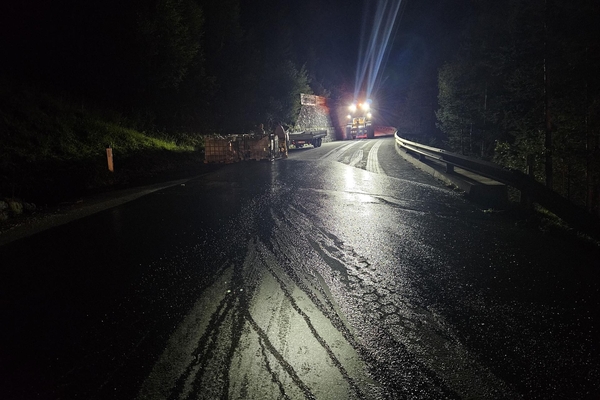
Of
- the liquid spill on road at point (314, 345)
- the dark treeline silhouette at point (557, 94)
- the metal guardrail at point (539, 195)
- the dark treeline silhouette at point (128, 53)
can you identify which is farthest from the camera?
the dark treeline silhouette at point (128, 53)

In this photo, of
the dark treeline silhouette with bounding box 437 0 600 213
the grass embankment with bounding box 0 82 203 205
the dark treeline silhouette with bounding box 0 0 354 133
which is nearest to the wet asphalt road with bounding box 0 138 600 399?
the dark treeline silhouette with bounding box 437 0 600 213

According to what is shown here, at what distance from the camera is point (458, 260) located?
562 centimetres

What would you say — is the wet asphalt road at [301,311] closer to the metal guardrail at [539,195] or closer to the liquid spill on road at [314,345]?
the liquid spill on road at [314,345]

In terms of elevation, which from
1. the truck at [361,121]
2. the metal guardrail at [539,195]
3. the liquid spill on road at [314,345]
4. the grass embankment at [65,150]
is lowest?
the liquid spill on road at [314,345]

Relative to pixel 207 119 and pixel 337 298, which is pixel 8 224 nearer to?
pixel 337 298

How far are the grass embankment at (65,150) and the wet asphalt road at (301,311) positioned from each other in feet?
17.6

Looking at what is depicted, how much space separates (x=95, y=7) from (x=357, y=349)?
25.4m

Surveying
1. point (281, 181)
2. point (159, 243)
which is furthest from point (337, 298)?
point (281, 181)

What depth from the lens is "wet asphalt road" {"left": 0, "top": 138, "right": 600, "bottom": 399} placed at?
3039mm

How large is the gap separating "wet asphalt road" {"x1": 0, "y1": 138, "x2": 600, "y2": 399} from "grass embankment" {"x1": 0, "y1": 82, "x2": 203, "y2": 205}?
17.6 feet

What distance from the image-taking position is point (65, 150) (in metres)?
16.2

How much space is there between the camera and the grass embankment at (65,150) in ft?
40.1

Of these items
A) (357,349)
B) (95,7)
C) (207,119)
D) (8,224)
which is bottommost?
(357,349)

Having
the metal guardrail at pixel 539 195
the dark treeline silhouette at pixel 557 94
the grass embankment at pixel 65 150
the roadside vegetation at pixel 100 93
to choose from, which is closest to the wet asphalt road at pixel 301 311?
the metal guardrail at pixel 539 195
